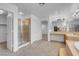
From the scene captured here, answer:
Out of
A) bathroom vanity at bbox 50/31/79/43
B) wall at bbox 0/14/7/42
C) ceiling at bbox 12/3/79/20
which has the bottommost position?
bathroom vanity at bbox 50/31/79/43

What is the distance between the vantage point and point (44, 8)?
142cm

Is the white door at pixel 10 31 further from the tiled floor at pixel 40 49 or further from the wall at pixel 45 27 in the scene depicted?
the wall at pixel 45 27

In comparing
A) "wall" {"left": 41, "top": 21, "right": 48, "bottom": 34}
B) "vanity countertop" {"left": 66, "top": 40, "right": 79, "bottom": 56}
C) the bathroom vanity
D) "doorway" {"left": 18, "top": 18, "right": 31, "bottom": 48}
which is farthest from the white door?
"vanity countertop" {"left": 66, "top": 40, "right": 79, "bottom": 56}

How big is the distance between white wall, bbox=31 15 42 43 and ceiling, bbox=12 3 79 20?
0.08 m

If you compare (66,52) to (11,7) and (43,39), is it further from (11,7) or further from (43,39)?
(11,7)

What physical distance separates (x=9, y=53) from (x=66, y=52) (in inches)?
34.3

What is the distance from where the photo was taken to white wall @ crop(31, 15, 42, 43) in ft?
4.87

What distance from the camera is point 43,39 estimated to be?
1503 mm

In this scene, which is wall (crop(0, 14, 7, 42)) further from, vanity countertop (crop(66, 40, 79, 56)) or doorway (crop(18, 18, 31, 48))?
vanity countertop (crop(66, 40, 79, 56))

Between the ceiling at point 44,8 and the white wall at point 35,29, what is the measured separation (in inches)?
3.1

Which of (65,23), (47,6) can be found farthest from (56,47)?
(47,6)

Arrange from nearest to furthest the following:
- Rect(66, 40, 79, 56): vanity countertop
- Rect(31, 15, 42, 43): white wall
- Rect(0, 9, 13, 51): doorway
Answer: Rect(66, 40, 79, 56): vanity countertop → Rect(0, 9, 13, 51): doorway → Rect(31, 15, 42, 43): white wall

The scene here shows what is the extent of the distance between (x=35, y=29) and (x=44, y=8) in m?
0.37

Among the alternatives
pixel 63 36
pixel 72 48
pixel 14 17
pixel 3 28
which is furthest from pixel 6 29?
pixel 72 48
